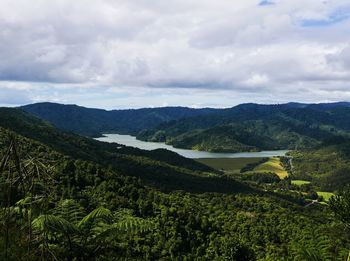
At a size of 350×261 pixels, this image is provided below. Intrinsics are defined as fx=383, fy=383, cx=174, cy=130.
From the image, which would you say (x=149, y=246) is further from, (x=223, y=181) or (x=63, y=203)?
(x=223, y=181)

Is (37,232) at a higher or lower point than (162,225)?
higher

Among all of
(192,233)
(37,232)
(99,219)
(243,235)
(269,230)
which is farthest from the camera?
(269,230)

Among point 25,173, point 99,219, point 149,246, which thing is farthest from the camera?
point 149,246

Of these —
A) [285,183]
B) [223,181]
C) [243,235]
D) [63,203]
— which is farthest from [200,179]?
[63,203]

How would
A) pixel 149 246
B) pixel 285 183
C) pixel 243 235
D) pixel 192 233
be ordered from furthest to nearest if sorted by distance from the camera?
pixel 285 183 < pixel 243 235 < pixel 192 233 < pixel 149 246

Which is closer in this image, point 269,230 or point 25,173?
point 25,173

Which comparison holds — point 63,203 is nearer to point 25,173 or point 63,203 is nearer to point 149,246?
point 25,173

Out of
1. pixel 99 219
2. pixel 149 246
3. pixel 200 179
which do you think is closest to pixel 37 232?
pixel 99 219

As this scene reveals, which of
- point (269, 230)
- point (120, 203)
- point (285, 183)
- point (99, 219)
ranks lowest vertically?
point (285, 183)

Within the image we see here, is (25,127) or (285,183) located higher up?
(25,127)
